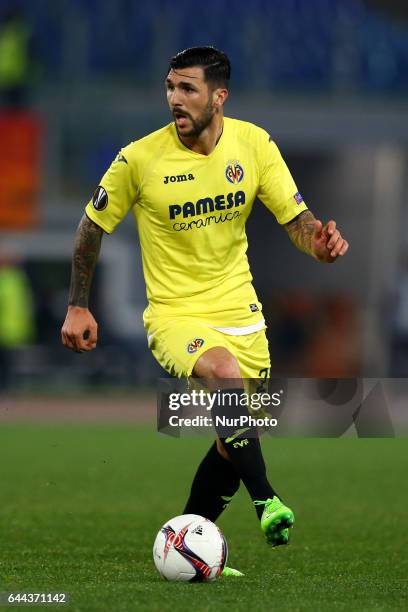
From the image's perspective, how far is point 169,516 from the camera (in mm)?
9289

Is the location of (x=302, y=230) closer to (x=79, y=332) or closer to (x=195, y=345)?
(x=195, y=345)

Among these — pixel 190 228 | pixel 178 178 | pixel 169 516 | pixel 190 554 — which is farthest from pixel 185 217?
pixel 169 516

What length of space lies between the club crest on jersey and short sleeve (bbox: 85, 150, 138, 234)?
431 millimetres

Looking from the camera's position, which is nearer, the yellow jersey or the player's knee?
the player's knee

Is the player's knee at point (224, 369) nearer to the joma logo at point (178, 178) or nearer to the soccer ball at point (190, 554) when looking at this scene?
the soccer ball at point (190, 554)

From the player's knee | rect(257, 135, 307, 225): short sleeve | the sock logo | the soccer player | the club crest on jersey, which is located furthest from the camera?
rect(257, 135, 307, 225): short sleeve

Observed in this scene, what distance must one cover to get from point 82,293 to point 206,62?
119 cm

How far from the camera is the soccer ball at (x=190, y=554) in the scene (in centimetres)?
610

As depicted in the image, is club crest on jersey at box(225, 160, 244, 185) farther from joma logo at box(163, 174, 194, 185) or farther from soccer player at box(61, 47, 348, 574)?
joma logo at box(163, 174, 194, 185)

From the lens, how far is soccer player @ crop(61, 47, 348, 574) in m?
6.32

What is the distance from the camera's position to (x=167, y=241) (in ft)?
21.1

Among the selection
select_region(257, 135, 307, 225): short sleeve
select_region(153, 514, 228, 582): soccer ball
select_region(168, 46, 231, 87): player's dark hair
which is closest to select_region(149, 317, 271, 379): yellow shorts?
select_region(257, 135, 307, 225): short sleeve

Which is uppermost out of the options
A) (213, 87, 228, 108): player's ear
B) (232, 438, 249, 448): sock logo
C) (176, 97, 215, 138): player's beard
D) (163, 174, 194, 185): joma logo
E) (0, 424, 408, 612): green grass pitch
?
(213, 87, 228, 108): player's ear

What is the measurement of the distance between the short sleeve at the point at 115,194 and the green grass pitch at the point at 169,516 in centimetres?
163
